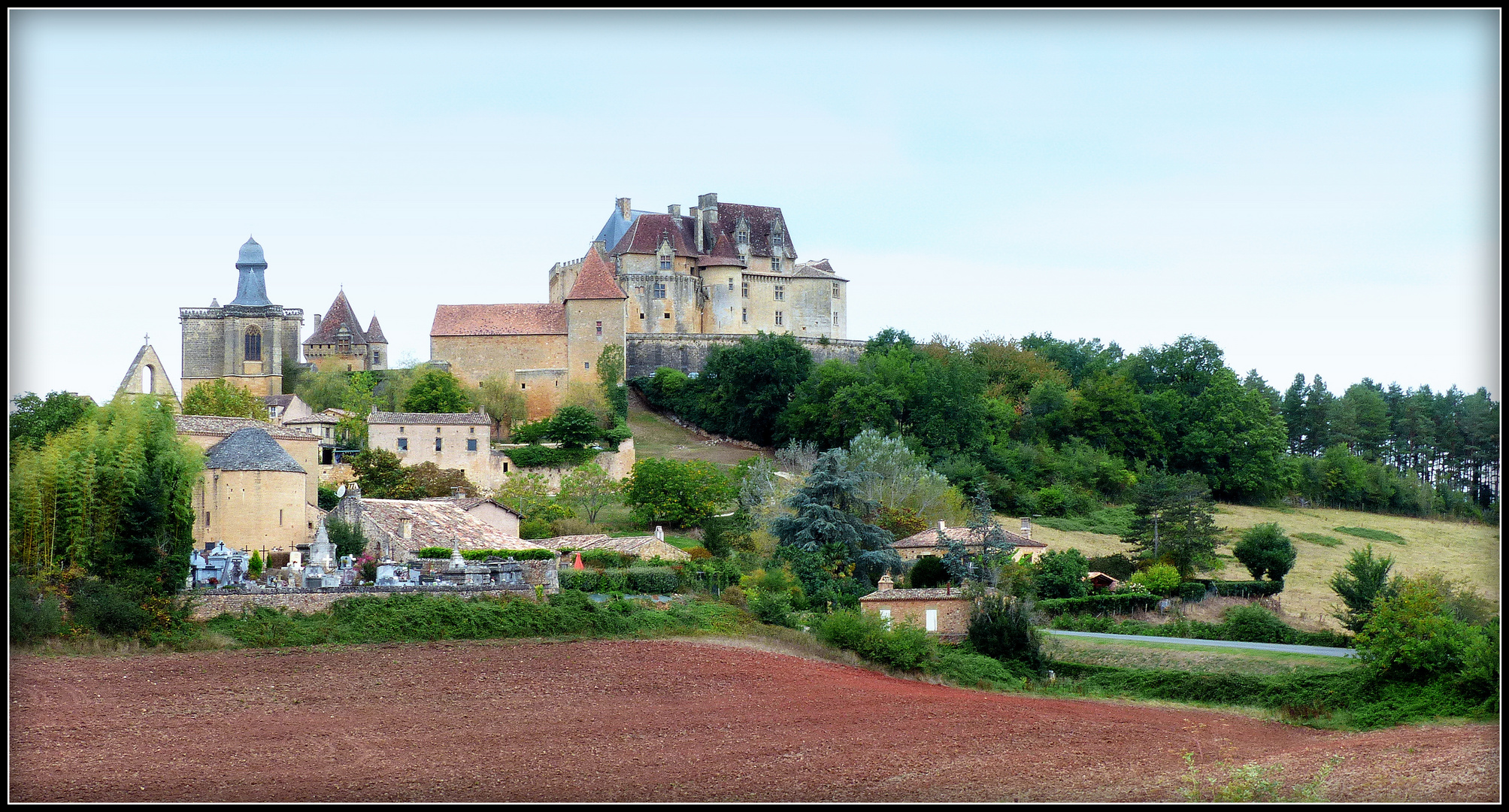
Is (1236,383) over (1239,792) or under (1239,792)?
over

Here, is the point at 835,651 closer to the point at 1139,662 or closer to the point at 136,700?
the point at 1139,662

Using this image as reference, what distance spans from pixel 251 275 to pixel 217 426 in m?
37.8

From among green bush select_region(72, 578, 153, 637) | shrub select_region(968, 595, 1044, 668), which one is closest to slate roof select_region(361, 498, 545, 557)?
green bush select_region(72, 578, 153, 637)

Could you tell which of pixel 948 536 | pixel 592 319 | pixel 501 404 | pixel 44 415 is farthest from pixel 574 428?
pixel 44 415

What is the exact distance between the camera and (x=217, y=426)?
42.1 metres

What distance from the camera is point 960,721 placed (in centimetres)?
2416

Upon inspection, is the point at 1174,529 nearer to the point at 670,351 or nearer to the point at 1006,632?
the point at 1006,632

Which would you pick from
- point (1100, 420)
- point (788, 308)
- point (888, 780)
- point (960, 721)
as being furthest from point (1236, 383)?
point (888, 780)

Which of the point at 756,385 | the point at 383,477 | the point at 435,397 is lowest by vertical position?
the point at 383,477

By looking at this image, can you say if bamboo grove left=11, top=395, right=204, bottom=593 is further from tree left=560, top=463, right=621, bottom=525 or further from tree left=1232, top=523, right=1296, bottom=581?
tree left=1232, top=523, right=1296, bottom=581

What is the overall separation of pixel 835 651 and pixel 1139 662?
607cm

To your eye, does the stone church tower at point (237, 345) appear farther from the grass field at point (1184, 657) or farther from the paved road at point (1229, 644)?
the grass field at point (1184, 657)

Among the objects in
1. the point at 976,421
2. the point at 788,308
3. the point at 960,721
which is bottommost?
the point at 960,721

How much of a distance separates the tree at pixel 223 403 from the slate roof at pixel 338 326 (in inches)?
659
